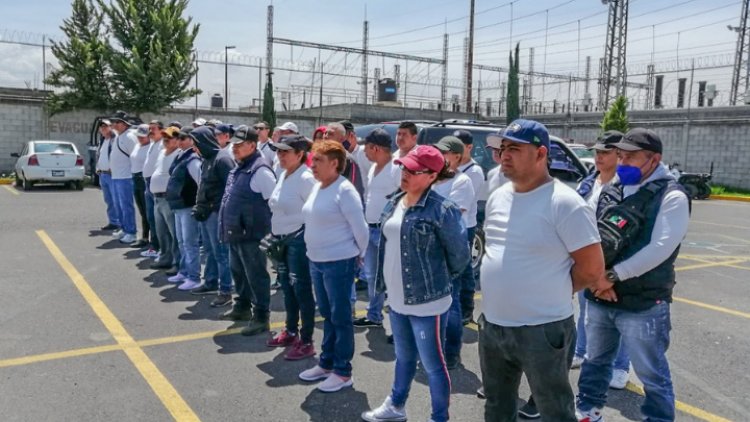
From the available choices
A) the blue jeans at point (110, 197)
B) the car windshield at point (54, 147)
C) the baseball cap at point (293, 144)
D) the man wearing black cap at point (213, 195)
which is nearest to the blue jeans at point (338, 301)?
the baseball cap at point (293, 144)

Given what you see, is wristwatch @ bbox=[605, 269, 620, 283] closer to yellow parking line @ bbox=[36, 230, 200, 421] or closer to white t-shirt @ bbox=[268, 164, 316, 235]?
white t-shirt @ bbox=[268, 164, 316, 235]

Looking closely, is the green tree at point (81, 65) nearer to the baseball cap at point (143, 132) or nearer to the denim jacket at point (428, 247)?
the baseball cap at point (143, 132)

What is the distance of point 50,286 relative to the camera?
6.72 metres

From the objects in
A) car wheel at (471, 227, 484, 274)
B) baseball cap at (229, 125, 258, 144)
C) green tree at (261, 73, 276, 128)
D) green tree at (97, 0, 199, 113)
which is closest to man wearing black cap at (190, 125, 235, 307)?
baseball cap at (229, 125, 258, 144)

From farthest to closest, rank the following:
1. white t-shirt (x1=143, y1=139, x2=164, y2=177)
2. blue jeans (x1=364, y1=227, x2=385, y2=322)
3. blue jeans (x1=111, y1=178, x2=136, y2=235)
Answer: blue jeans (x1=111, y1=178, x2=136, y2=235) → white t-shirt (x1=143, y1=139, x2=164, y2=177) → blue jeans (x1=364, y1=227, x2=385, y2=322)

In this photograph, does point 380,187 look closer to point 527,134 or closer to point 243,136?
point 243,136

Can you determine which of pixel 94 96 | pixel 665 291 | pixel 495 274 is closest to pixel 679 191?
pixel 665 291

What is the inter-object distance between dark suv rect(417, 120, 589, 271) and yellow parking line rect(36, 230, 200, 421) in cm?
387

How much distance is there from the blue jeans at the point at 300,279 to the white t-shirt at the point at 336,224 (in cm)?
40

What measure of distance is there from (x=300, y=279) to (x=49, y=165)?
1497 centimetres

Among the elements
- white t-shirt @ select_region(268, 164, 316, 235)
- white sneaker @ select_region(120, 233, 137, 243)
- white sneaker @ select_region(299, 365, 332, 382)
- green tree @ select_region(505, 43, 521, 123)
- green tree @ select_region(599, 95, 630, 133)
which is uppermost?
green tree @ select_region(505, 43, 521, 123)

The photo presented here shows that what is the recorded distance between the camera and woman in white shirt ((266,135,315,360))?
178 inches

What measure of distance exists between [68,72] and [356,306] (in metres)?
18.9

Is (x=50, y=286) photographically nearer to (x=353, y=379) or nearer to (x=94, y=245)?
(x=94, y=245)
